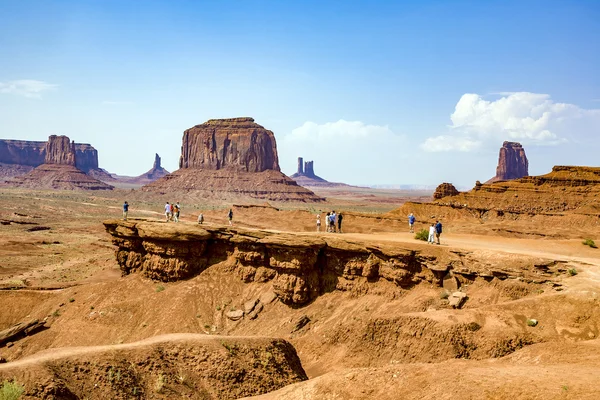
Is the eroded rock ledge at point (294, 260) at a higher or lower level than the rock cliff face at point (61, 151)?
lower

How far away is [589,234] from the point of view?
3988 cm

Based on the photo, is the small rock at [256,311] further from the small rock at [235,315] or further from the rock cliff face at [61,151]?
the rock cliff face at [61,151]

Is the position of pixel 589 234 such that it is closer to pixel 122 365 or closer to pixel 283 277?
pixel 283 277

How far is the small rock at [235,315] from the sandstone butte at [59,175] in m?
160

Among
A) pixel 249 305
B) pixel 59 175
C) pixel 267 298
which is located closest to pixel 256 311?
pixel 249 305


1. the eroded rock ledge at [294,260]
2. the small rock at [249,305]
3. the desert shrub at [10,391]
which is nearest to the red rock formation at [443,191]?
the eroded rock ledge at [294,260]

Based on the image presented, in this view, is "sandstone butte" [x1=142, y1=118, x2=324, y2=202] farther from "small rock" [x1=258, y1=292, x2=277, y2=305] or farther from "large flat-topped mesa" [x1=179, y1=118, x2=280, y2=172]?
"small rock" [x1=258, y1=292, x2=277, y2=305]

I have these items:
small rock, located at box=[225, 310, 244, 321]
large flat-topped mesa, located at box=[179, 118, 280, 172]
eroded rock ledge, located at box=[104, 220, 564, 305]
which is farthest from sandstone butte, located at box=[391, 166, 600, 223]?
large flat-topped mesa, located at box=[179, 118, 280, 172]

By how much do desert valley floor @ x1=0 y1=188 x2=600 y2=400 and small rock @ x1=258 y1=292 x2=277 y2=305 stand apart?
115 mm

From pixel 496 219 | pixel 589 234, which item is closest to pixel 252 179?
pixel 496 219

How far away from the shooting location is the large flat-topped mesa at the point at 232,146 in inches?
6038

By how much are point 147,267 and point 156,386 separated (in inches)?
651

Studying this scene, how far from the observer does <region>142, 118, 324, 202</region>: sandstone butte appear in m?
145

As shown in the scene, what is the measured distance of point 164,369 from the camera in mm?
16156
